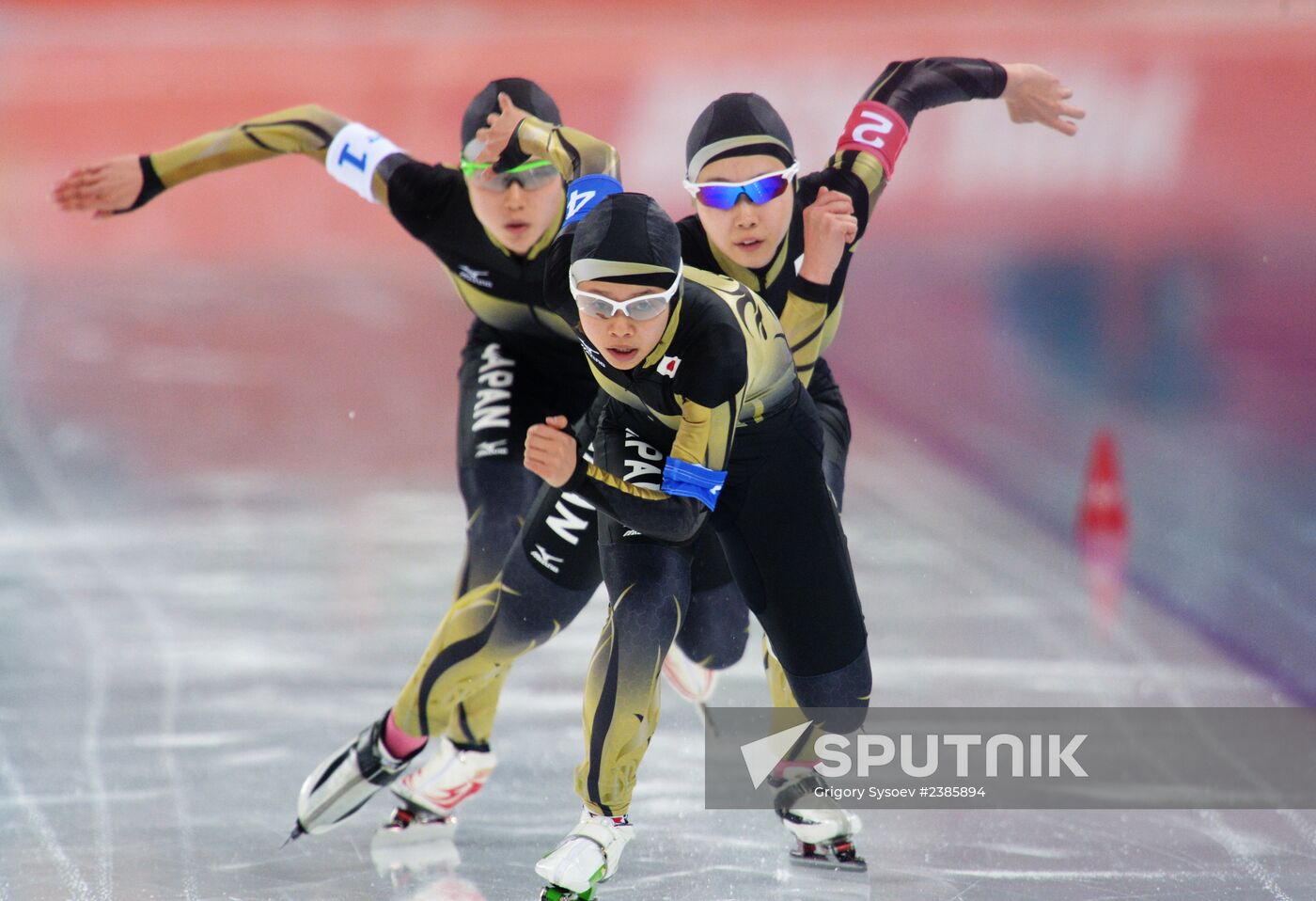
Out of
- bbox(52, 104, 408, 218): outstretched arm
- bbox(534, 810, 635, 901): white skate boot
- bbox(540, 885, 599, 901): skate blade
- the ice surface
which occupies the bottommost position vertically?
the ice surface

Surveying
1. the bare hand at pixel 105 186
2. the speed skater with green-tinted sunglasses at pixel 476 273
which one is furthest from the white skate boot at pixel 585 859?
the bare hand at pixel 105 186

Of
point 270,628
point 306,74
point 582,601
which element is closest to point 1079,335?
point 270,628

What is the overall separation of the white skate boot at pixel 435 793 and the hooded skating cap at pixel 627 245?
1.53 metres

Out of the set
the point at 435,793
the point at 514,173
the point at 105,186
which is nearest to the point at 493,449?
the point at 514,173

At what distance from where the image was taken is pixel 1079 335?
8.59 metres

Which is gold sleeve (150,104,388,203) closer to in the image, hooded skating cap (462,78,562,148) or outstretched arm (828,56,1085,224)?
hooded skating cap (462,78,562,148)

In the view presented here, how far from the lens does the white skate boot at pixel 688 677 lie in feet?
15.6

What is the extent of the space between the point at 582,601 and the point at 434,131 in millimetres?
7887

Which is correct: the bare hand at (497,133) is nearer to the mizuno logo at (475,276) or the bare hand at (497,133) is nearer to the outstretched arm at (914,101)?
the mizuno logo at (475,276)

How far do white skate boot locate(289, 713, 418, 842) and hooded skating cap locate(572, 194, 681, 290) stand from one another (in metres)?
1.44

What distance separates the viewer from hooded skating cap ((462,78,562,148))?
4281mm

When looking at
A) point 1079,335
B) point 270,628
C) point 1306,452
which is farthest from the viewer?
point 1079,335

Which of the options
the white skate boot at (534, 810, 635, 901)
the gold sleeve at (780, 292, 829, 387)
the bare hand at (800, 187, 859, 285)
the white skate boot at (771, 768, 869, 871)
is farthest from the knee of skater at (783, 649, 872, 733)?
the bare hand at (800, 187, 859, 285)

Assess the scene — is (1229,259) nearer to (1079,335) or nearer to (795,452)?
(1079,335)
